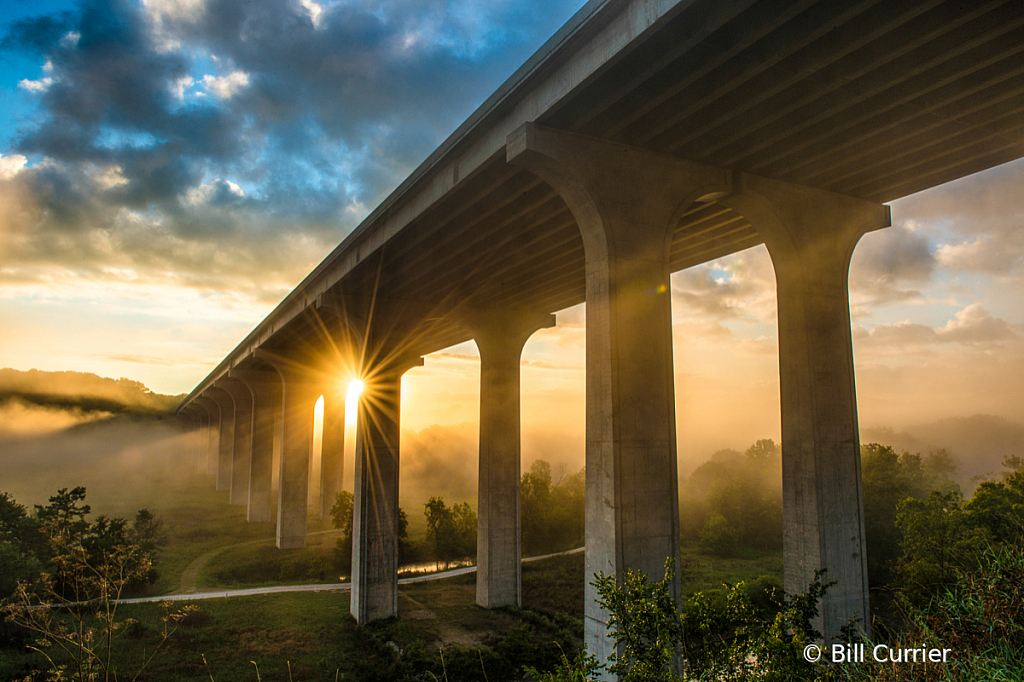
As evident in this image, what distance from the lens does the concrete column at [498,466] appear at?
1030 inches

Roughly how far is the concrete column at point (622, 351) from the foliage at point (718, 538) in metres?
37.0

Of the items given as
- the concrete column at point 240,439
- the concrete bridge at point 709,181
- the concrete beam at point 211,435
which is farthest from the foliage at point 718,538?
the concrete beam at point 211,435

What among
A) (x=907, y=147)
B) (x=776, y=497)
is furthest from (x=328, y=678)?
(x=776, y=497)

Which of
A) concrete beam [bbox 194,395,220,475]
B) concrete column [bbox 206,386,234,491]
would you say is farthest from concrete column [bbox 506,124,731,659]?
concrete beam [bbox 194,395,220,475]

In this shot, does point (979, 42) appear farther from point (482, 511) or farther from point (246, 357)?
point (246, 357)

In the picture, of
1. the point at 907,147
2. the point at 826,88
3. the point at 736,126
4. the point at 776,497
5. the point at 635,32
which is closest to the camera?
the point at 635,32

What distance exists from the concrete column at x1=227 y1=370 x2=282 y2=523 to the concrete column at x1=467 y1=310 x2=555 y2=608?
27.8 m

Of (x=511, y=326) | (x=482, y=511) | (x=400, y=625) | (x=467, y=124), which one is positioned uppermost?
(x=467, y=124)

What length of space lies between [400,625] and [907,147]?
890 inches

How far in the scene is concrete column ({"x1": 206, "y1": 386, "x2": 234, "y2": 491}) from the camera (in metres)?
66.8

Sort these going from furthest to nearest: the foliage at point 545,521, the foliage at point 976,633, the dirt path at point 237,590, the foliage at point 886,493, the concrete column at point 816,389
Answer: the foliage at point 545,521 → the foliage at point 886,493 → the dirt path at point 237,590 → the concrete column at point 816,389 → the foliage at point 976,633

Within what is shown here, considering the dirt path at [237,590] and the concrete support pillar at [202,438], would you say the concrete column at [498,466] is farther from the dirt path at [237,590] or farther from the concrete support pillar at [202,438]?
the concrete support pillar at [202,438]

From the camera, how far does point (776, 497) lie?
49156mm

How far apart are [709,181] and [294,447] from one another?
3478 cm
